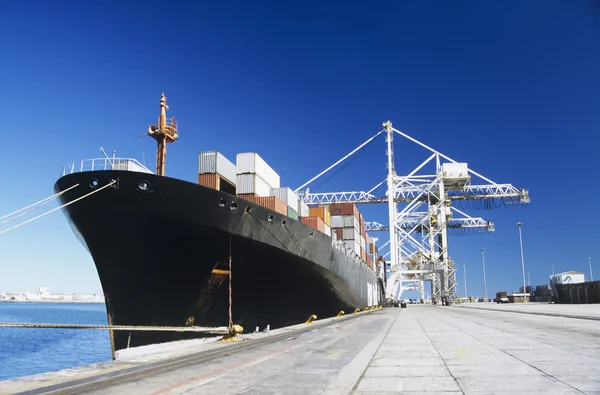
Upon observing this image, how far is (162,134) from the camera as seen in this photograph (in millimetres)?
19297

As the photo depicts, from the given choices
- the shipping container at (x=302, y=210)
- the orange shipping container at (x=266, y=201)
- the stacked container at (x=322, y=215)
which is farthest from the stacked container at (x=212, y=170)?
the stacked container at (x=322, y=215)

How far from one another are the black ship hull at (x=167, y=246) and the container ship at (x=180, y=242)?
35mm

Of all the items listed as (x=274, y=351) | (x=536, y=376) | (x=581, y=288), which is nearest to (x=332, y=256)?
(x=274, y=351)

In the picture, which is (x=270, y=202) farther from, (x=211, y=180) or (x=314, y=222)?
(x=314, y=222)

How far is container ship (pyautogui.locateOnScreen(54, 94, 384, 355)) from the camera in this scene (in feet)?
50.1

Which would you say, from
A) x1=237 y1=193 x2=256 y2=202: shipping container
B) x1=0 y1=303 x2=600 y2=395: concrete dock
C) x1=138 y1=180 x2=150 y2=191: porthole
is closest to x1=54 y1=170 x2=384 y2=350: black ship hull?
x1=138 y1=180 x2=150 y2=191: porthole

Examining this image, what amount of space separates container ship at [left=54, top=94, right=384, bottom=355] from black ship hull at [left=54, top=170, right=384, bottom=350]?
35 millimetres

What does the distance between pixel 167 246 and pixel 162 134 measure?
19.1ft

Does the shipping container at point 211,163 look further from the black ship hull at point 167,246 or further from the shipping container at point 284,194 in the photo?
the shipping container at point 284,194

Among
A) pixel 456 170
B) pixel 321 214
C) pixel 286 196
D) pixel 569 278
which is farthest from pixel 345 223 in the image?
pixel 569 278

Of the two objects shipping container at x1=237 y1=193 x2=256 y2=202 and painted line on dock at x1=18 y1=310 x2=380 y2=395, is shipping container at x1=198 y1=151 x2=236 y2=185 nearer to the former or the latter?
shipping container at x1=237 y1=193 x2=256 y2=202

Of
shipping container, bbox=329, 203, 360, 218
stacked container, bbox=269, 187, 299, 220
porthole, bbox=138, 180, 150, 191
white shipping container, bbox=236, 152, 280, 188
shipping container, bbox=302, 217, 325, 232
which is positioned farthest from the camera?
shipping container, bbox=329, 203, 360, 218

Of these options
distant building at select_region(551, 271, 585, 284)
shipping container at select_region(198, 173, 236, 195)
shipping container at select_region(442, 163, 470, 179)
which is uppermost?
shipping container at select_region(442, 163, 470, 179)

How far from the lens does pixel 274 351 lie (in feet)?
36.2
